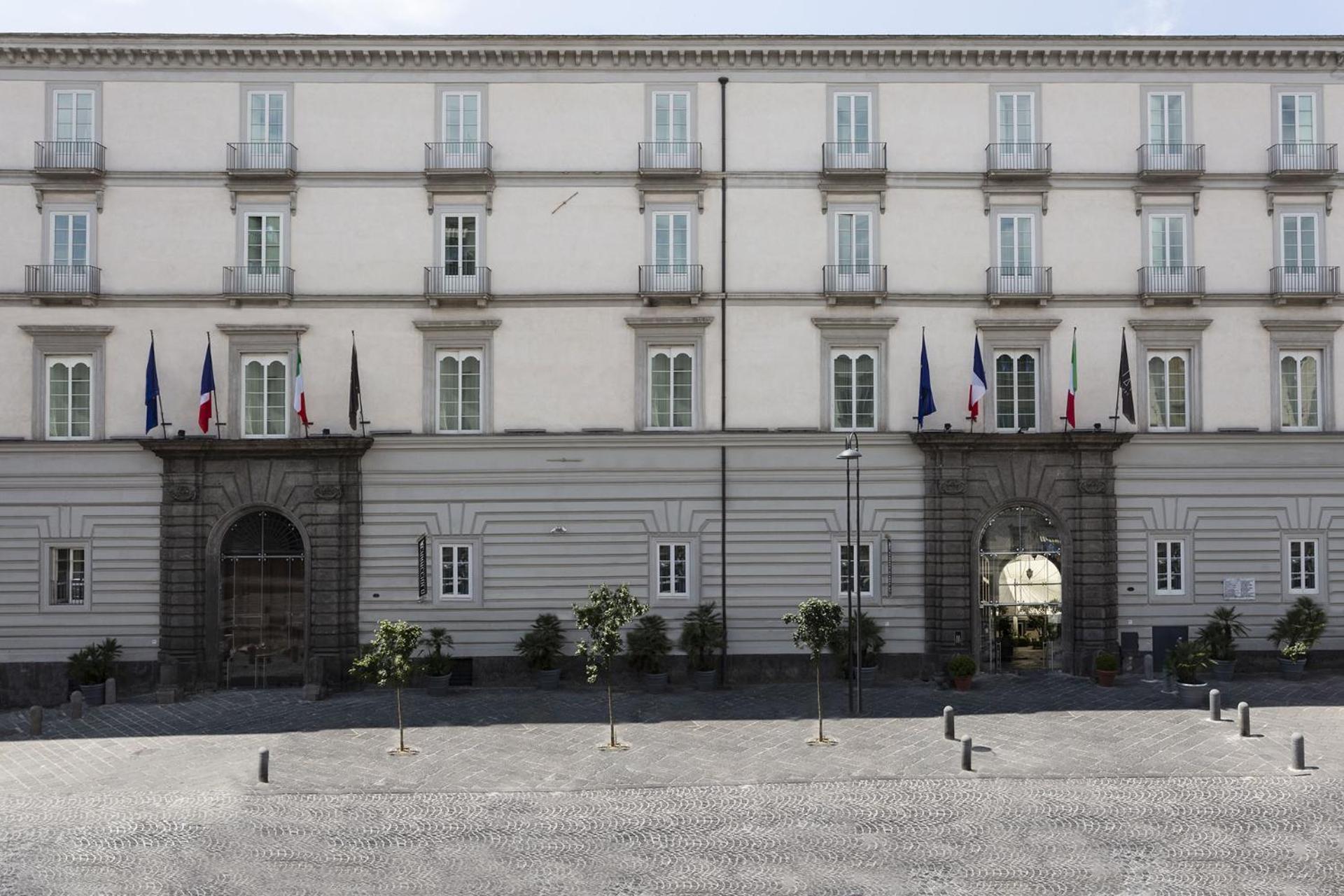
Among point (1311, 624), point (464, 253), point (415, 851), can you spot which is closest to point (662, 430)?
point (464, 253)

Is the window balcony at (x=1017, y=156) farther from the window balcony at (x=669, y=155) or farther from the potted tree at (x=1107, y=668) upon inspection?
the potted tree at (x=1107, y=668)

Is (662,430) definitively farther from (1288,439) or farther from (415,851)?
(1288,439)

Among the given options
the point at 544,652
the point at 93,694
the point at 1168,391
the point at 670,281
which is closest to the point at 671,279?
the point at 670,281

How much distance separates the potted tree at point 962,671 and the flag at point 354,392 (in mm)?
17840

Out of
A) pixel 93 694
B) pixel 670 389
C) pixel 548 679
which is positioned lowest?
pixel 93 694

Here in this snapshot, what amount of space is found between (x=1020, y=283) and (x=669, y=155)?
35.8ft

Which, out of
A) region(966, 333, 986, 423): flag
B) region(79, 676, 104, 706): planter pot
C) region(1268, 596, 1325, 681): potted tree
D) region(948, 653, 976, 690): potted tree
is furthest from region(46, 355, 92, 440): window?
region(1268, 596, 1325, 681): potted tree

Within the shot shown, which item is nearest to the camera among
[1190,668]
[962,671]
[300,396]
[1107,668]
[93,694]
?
[1190,668]

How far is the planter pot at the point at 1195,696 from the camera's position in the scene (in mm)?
24734

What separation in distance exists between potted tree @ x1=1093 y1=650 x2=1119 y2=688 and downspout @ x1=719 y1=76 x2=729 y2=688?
1023 centimetres

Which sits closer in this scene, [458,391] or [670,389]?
[458,391]

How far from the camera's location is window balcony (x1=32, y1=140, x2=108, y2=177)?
93.5 feet

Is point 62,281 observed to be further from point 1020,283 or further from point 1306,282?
point 1306,282

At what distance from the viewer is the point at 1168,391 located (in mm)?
29203
